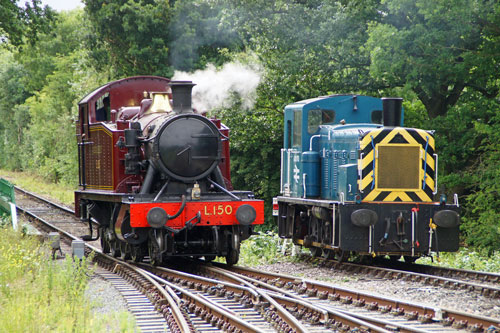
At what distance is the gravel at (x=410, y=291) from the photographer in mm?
8195

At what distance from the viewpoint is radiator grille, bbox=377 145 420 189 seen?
11.4m

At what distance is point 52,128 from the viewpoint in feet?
149

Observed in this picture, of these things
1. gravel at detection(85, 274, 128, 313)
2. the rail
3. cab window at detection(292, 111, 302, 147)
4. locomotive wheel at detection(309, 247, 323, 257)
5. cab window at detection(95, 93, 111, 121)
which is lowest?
locomotive wheel at detection(309, 247, 323, 257)

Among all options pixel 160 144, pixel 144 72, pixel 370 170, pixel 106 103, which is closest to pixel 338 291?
pixel 370 170

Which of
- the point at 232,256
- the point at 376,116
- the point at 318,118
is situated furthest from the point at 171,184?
the point at 376,116

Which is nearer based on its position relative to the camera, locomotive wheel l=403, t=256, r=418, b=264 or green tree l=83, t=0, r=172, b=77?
locomotive wheel l=403, t=256, r=418, b=264

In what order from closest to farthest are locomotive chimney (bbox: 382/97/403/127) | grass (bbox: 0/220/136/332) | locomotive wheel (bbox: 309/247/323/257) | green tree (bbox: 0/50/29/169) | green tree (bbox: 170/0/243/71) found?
grass (bbox: 0/220/136/332) < locomotive chimney (bbox: 382/97/403/127) < locomotive wheel (bbox: 309/247/323/257) < green tree (bbox: 170/0/243/71) < green tree (bbox: 0/50/29/169)

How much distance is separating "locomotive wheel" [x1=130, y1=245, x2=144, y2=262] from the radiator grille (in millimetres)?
4226

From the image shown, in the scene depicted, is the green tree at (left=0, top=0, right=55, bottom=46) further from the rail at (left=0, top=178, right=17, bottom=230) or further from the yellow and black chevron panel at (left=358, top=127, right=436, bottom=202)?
the yellow and black chevron panel at (left=358, top=127, right=436, bottom=202)

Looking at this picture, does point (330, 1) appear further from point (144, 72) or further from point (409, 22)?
point (144, 72)

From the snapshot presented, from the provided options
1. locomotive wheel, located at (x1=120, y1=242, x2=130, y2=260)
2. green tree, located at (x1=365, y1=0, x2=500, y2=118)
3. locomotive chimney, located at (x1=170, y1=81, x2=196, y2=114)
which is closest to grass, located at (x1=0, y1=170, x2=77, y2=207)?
locomotive wheel, located at (x1=120, y1=242, x2=130, y2=260)

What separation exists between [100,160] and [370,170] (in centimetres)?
496

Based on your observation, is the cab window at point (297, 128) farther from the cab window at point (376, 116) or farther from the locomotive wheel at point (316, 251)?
the locomotive wheel at point (316, 251)

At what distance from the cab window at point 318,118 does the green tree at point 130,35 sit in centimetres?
1998
